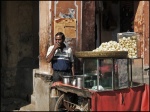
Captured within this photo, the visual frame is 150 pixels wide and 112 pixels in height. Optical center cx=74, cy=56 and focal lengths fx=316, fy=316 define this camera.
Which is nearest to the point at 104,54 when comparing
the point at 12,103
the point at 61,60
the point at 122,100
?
the point at 122,100

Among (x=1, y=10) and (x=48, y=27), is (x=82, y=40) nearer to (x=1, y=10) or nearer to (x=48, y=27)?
(x=48, y=27)

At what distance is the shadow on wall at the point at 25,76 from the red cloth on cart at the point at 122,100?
429 centimetres

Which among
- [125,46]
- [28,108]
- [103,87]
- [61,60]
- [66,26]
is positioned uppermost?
[66,26]

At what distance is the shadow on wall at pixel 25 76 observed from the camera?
866 cm

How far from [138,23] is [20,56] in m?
3.31

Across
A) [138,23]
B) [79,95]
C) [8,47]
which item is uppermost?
[138,23]

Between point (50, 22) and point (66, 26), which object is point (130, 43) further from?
point (50, 22)

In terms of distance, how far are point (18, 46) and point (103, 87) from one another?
465cm

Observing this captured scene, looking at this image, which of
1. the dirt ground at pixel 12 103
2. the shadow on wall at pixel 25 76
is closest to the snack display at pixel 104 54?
the dirt ground at pixel 12 103

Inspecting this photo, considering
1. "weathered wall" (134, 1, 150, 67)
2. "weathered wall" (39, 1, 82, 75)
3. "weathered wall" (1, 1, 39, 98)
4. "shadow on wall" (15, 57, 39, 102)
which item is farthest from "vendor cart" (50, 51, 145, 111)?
"weathered wall" (1, 1, 39, 98)

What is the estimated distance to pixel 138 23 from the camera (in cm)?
823

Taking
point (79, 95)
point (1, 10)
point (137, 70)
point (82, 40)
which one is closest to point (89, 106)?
point (79, 95)

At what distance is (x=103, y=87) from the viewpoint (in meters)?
4.54

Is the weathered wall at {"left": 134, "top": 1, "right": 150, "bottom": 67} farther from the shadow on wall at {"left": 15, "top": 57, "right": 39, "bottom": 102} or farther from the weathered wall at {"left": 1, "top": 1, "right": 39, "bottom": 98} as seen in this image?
the shadow on wall at {"left": 15, "top": 57, "right": 39, "bottom": 102}
